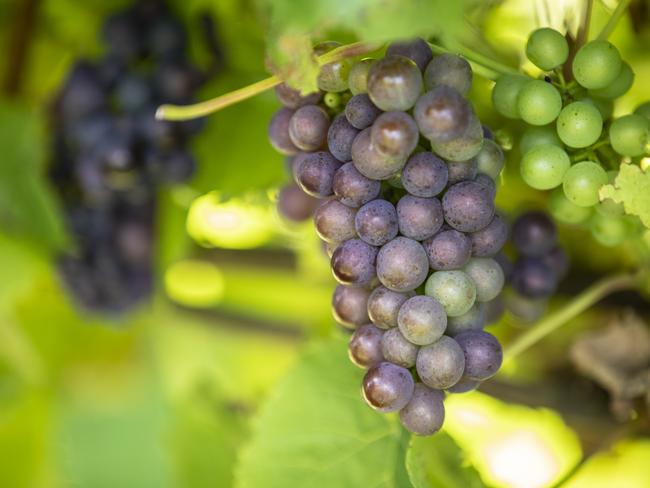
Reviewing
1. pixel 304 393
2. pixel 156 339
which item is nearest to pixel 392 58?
pixel 304 393

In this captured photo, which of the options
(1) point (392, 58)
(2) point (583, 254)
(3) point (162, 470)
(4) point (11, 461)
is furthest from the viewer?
(3) point (162, 470)

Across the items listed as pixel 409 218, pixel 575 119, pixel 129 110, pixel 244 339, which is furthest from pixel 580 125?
pixel 244 339

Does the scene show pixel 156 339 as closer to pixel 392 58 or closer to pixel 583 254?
pixel 583 254

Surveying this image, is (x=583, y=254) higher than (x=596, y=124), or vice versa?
(x=596, y=124)

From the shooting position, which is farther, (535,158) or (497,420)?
(497,420)

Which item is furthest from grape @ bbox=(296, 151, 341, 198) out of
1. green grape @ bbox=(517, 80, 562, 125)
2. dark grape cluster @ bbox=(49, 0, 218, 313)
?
dark grape cluster @ bbox=(49, 0, 218, 313)

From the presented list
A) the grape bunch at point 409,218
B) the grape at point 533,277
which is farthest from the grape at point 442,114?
the grape at point 533,277
